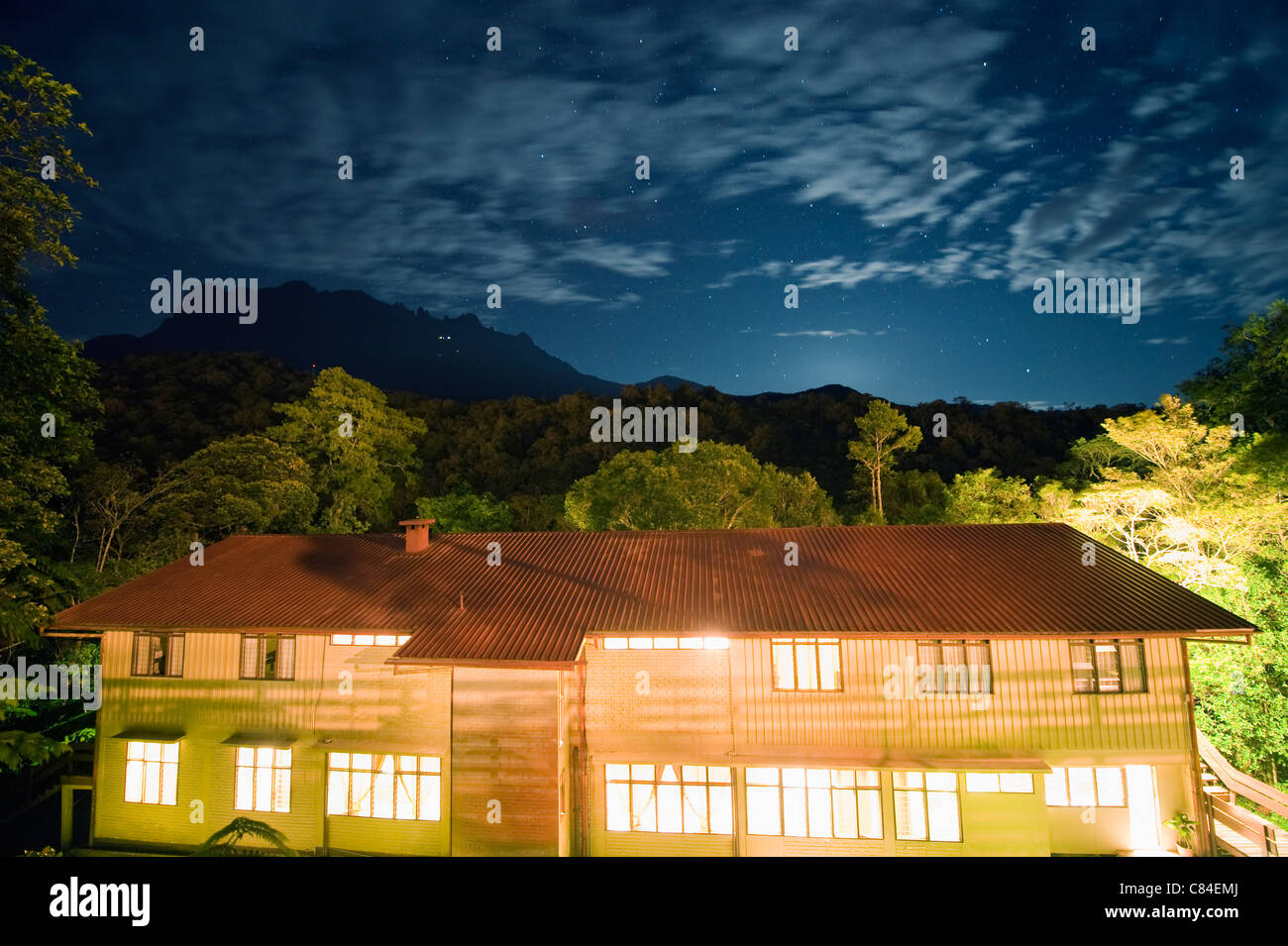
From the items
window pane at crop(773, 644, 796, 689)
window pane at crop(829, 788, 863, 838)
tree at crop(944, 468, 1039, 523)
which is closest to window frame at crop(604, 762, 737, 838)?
window pane at crop(829, 788, 863, 838)

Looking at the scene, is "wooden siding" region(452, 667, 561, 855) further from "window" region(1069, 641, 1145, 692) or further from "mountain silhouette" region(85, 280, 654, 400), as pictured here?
"mountain silhouette" region(85, 280, 654, 400)

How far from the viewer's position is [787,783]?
11789mm

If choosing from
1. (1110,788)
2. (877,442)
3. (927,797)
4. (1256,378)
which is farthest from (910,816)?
(877,442)

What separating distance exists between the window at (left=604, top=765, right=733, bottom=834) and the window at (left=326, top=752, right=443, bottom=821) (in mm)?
3349


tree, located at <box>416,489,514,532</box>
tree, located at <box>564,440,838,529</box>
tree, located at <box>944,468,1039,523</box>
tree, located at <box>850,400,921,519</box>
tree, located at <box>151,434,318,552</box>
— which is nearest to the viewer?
tree, located at <box>151,434,318,552</box>

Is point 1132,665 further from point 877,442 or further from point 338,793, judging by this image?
point 877,442

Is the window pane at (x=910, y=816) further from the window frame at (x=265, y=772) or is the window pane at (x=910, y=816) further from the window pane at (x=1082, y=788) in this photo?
the window frame at (x=265, y=772)

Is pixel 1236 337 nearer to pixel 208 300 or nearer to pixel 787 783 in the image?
pixel 787 783

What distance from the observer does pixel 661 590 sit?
13000 mm

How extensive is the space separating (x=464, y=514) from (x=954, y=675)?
101 feet

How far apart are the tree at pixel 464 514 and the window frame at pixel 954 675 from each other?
2864 centimetres

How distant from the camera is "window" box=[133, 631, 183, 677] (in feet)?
44.5
